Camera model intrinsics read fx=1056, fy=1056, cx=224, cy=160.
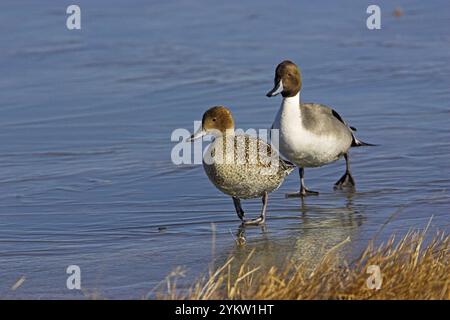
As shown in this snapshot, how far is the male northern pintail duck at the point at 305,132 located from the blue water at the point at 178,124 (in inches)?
9.6

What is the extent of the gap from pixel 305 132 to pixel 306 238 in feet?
4.72

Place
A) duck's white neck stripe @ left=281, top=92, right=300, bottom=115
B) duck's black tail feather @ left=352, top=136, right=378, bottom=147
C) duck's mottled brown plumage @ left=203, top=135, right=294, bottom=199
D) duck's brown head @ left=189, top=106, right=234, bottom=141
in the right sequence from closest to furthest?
duck's mottled brown plumage @ left=203, top=135, right=294, bottom=199 → duck's brown head @ left=189, top=106, right=234, bottom=141 → duck's white neck stripe @ left=281, top=92, right=300, bottom=115 → duck's black tail feather @ left=352, top=136, right=378, bottom=147

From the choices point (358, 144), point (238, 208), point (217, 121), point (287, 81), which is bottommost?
point (238, 208)

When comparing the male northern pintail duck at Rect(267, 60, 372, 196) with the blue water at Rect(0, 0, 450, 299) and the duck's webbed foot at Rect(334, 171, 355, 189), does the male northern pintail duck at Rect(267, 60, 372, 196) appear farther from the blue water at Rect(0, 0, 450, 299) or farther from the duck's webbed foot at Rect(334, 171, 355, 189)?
the blue water at Rect(0, 0, 450, 299)

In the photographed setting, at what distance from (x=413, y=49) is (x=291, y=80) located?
483 cm

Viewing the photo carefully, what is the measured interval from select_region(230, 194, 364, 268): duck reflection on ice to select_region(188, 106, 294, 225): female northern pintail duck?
242mm

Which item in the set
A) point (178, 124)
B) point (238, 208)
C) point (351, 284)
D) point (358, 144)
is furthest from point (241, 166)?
point (178, 124)

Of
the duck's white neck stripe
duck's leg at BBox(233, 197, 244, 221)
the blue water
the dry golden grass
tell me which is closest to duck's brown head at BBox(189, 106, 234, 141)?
duck's leg at BBox(233, 197, 244, 221)

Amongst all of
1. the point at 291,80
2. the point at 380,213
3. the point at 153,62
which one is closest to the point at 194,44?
the point at 153,62

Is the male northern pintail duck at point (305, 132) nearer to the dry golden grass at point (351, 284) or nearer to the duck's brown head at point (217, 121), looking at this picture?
the duck's brown head at point (217, 121)

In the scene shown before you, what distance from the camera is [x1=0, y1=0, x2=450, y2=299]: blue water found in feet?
20.9

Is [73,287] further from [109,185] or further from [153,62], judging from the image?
[153,62]

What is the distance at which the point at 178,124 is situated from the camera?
9750 millimetres

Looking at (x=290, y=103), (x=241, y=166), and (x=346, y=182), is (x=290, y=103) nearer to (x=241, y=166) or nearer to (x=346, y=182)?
(x=346, y=182)
